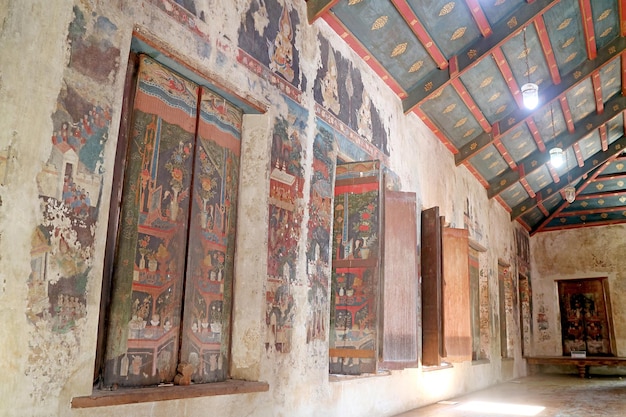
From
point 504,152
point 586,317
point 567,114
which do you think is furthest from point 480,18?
point 586,317

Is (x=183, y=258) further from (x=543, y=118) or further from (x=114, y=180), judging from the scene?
(x=543, y=118)

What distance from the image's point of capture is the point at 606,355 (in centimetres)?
1677

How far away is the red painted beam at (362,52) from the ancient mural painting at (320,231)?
1.34 meters

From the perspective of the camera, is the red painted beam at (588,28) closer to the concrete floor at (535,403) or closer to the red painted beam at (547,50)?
the red painted beam at (547,50)

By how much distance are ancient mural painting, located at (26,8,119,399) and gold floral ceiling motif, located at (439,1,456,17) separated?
4.91 meters

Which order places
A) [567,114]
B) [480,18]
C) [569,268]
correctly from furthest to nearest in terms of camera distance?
1. [569,268]
2. [567,114]
3. [480,18]

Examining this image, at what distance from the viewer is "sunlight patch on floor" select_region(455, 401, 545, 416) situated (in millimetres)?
7333

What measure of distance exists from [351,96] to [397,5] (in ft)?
4.00

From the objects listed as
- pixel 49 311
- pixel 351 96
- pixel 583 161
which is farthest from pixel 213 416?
pixel 583 161

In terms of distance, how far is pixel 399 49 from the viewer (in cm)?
746

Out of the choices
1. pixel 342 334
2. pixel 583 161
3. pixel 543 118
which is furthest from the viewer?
pixel 583 161

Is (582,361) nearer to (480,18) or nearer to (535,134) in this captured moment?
(535,134)

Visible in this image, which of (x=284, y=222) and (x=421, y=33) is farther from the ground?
(x=421, y=33)

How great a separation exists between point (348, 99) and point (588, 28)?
4795 millimetres
